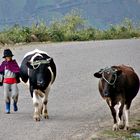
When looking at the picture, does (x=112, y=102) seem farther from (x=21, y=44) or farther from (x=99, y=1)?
(x=99, y=1)

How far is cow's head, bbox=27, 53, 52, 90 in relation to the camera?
15398 mm

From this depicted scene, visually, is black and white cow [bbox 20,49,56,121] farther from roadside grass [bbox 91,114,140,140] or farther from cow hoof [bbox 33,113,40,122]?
roadside grass [bbox 91,114,140,140]

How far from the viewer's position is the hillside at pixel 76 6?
143 metres

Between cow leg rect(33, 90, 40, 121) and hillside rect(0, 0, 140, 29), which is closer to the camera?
cow leg rect(33, 90, 40, 121)

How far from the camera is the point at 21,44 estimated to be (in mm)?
38844

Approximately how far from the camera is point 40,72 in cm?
1545

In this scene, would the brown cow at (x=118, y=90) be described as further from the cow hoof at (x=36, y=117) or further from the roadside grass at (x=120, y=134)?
the cow hoof at (x=36, y=117)

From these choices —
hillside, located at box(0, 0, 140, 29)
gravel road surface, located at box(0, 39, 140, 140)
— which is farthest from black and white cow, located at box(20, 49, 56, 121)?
hillside, located at box(0, 0, 140, 29)

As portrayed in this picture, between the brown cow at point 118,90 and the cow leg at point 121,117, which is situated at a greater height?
the brown cow at point 118,90

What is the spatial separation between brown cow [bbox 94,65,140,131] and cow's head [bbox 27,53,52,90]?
6.37 ft

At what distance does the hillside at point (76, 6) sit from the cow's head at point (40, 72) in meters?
121

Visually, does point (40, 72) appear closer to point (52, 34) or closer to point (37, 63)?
point (37, 63)

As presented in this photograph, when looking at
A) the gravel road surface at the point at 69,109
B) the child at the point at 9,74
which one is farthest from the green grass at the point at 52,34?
the child at the point at 9,74

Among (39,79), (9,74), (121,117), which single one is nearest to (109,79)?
(121,117)
